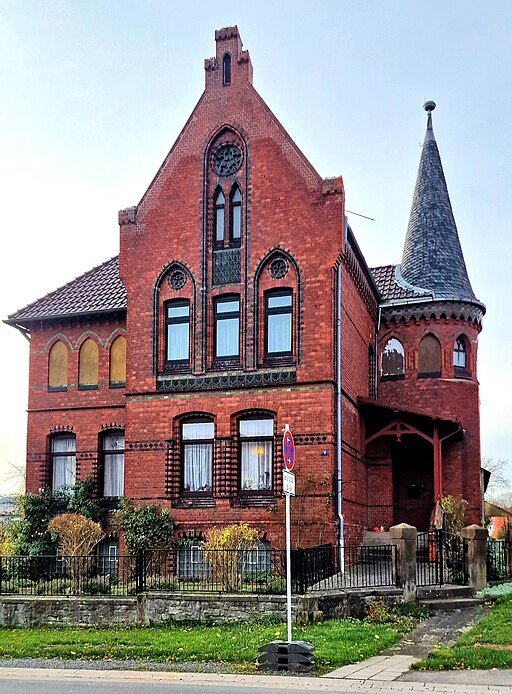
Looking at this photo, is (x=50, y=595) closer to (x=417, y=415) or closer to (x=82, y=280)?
(x=417, y=415)

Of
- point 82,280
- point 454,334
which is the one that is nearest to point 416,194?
point 454,334

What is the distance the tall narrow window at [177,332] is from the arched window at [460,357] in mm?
10137

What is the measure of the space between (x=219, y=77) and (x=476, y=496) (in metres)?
16.3

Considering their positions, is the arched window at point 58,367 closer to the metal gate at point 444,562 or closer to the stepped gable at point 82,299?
the stepped gable at point 82,299

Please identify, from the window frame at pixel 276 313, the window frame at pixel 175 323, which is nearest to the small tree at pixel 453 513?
the window frame at pixel 276 313

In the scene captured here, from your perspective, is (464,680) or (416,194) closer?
(464,680)

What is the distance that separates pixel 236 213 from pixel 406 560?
456 inches

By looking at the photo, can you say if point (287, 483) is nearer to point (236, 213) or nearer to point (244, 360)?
point (244, 360)

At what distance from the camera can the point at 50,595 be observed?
18812 millimetres

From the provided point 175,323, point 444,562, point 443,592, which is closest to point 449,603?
point 443,592

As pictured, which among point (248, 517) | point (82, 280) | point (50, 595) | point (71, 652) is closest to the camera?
point (71, 652)

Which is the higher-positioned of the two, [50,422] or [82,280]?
[82,280]

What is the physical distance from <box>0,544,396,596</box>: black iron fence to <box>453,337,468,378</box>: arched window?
10.3 meters

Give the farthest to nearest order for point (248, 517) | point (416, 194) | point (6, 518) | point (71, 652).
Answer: point (416, 194)
point (6, 518)
point (248, 517)
point (71, 652)
